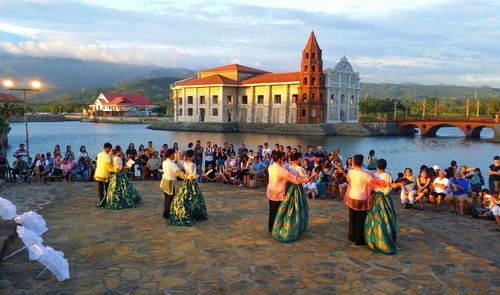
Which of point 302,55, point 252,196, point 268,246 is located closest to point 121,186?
point 252,196

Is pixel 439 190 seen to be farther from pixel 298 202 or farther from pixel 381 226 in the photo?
pixel 298 202

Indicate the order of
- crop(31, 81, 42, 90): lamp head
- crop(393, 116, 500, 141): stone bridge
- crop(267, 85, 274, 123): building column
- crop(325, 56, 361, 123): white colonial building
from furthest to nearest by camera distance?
crop(267, 85, 274, 123): building column, crop(325, 56, 361, 123): white colonial building, crop(393, 116, 500, 141): stone bridge, crop(31, 81, 42, 90): lamp head

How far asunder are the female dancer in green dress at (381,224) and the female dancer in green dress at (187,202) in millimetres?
3749

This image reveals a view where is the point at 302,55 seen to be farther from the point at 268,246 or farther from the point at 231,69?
the point at 268,246

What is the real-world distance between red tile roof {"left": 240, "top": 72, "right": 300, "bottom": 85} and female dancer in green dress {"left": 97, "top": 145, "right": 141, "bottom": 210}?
2507 inches

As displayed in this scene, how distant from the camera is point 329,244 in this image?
7.88m

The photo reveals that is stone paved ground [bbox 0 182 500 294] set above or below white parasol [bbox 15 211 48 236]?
below

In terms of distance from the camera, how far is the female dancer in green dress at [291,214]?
7980mm

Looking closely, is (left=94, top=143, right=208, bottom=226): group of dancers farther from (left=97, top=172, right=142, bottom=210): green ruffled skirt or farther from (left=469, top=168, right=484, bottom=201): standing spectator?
(left=469, top=168, right=484, bottom=201): standing spectator

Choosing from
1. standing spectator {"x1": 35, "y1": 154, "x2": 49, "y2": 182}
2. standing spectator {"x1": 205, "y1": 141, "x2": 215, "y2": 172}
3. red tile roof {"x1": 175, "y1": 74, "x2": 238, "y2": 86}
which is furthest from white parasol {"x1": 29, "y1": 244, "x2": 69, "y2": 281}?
red tile roof {"x1": 175, "y1": 74, "x2": 238, "y2": 86}

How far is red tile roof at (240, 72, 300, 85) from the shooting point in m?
73.4

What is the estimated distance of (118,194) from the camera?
420 inches

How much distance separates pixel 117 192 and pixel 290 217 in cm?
491

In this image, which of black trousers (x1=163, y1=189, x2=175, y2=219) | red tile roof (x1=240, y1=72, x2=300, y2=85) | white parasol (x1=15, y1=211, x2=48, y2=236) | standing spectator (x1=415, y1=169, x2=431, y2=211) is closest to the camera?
white parasol (x1=15, y1=211, x2=48, y2=236)
